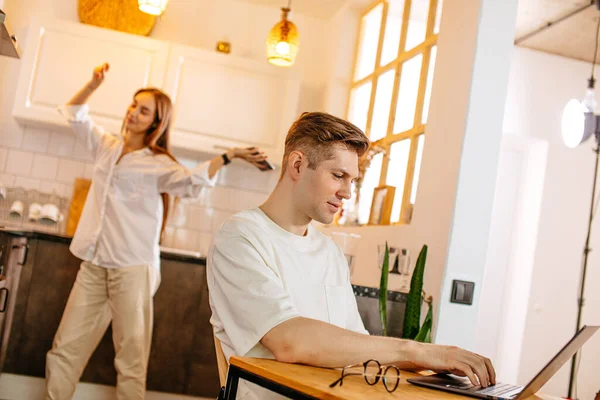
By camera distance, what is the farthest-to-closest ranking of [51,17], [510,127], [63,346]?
1. [510,127]
2. [51,17]
3. [63,346]

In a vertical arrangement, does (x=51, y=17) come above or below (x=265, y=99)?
above

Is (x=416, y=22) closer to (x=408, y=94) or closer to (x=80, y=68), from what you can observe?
(x=408, y=94)

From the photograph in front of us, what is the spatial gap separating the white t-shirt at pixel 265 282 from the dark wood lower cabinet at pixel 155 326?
2095 millimetres

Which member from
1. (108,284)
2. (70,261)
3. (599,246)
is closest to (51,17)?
(70,261)

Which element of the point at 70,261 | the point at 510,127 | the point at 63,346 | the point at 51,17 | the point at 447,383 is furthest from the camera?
the point at 510,127

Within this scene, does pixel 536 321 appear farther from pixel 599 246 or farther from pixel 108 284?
pixel 108 284

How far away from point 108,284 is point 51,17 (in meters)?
2.17

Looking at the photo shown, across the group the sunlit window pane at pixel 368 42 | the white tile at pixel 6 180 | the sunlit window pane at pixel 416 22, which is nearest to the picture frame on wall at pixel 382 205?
the sunlit window pane at pixel 416 22

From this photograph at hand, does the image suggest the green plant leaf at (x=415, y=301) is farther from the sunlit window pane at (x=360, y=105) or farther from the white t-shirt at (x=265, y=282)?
the sunlit window pane at (x=360, y=105)

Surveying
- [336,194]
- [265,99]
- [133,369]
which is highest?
[265,99]

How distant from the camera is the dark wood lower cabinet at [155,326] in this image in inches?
143

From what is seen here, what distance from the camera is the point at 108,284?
3.29 metres

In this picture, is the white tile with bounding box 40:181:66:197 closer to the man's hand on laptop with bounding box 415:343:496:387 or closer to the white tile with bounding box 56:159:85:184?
the white tile with bounding box 56:159:85:184

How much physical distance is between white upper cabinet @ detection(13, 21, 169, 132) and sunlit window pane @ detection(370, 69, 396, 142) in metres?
1.38
